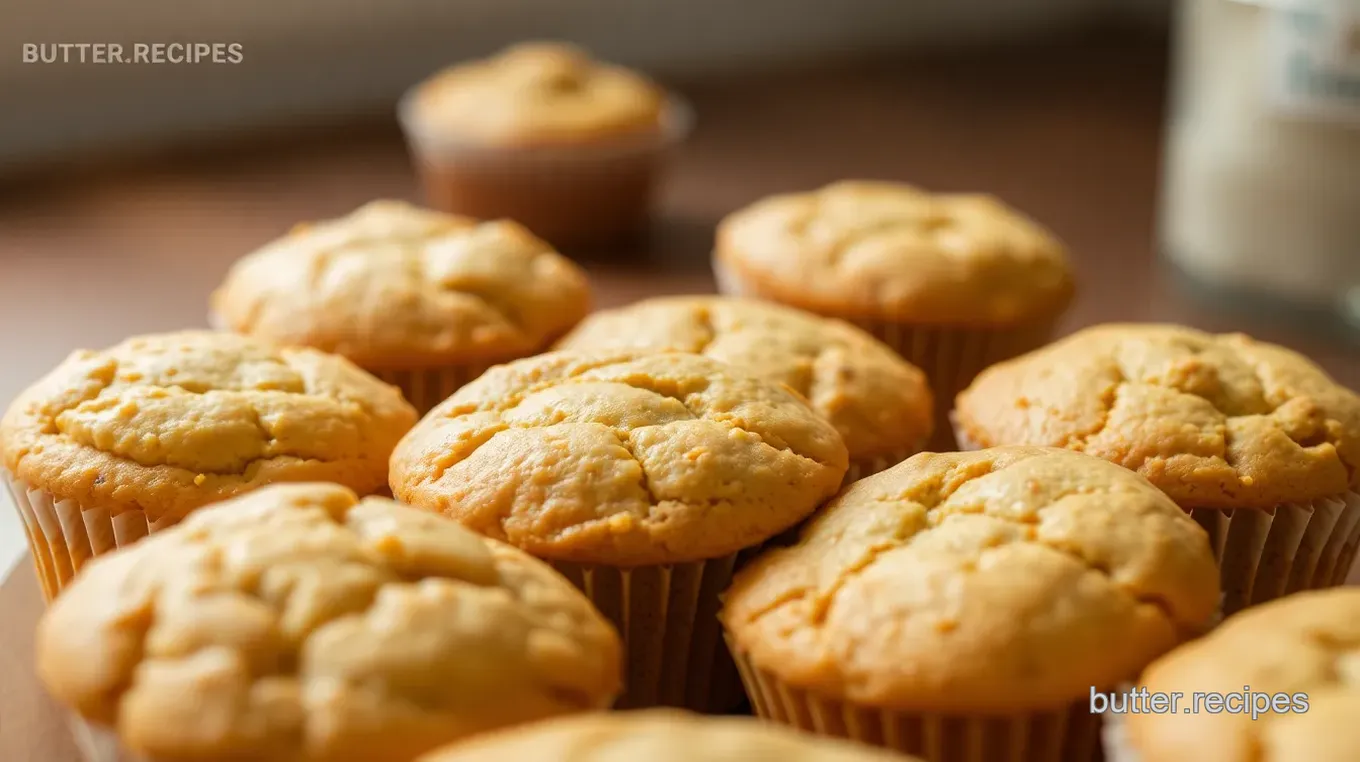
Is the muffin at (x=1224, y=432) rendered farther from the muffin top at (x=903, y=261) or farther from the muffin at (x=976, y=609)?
the muffin top at (x=903, y=261)

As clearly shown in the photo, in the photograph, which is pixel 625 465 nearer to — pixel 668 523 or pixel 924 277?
pixel 668 523

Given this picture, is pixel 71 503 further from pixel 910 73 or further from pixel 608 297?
pixel 910 73

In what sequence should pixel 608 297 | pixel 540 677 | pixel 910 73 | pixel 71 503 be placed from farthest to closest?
pixel 910 73 < pixel 608 297 < pixel 71 503 < pixel 540 677

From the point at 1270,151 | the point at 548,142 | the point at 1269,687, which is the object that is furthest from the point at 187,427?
the point at 1270,151

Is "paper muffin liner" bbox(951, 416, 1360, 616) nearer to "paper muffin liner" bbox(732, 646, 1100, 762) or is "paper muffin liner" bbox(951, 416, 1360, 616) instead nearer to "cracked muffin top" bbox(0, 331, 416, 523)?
"paper muffin liner" bbox(732, 646, 1100, 762)

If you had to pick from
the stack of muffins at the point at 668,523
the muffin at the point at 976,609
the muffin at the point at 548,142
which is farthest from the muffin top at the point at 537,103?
the muffin at the point at 976,609

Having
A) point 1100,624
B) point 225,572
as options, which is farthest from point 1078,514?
point 225,572

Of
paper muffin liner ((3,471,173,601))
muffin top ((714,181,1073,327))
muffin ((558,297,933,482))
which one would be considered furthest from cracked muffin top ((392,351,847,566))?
muffin top ((714,181,1073,327))
